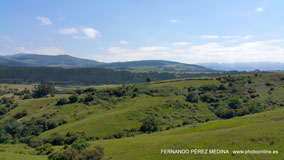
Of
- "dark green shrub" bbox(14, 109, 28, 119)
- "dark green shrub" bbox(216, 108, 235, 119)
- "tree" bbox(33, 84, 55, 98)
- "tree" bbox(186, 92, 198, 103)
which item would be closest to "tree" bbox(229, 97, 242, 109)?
"dark green shrub" bbox(216, 108, 235, 119)

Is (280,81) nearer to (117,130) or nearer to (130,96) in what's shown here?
(130,96)

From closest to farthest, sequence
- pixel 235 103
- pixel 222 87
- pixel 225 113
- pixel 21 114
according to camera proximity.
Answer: pixel 225 113 < pixel 235 103 < pixel 21 114 < pixel 222 87

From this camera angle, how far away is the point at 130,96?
279 feet

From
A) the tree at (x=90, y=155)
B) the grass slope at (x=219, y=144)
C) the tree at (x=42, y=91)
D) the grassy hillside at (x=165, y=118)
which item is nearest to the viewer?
the grass slope at (x=219, y=144)

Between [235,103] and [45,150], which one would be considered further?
[235,103]

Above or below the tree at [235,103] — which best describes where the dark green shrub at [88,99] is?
below

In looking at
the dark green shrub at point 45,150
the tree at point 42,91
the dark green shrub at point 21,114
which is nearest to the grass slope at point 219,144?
the dark green shrub at point 45,150

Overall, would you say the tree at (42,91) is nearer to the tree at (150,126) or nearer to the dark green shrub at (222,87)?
the tree at (150,126)

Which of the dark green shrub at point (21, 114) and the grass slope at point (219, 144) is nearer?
the grass slope at point (219, 144)

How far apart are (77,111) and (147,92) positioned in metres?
32.5

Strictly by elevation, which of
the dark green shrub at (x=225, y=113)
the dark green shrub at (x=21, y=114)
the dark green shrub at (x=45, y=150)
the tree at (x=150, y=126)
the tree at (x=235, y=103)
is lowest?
the dark green shrub at (x=21, y=114)

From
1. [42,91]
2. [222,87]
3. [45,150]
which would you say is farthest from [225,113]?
[42,91]

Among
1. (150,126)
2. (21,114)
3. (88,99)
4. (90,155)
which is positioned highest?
(90,155)

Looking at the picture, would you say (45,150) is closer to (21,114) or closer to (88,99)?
(88,99)
